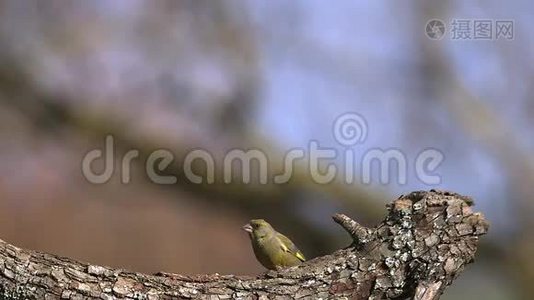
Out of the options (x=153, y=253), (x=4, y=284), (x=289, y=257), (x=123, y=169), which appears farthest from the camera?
(x=123, y=169)

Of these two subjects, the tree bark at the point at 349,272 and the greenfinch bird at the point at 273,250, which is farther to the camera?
the greenfinch bird at the point at 273,250

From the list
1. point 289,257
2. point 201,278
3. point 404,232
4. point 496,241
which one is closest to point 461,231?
point 404,232

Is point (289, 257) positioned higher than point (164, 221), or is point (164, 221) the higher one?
Answer: point (164, 221)

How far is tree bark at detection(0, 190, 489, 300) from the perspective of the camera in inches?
32.2

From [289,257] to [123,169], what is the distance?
863mm

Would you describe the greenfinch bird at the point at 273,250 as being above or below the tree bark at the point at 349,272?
above

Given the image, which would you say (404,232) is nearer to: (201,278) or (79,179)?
(201,278)

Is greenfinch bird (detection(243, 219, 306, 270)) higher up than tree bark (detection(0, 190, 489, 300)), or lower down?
higher up

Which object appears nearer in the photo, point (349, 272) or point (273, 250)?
point (349, 272)

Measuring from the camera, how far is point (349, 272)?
2.81 ft

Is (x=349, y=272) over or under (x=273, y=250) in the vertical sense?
under

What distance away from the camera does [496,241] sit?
2.01 m

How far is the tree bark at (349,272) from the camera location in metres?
0.82

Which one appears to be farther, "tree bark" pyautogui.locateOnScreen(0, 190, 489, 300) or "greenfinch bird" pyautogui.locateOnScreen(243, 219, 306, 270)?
"greenfinch bird" pyautogui.locateOnScreen(243, 219, 306, 270)
